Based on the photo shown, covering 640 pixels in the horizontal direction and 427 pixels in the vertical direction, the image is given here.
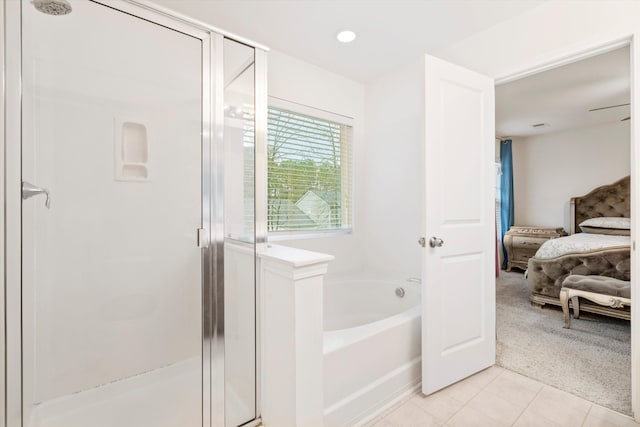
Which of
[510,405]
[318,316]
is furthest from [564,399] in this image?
[318,316]

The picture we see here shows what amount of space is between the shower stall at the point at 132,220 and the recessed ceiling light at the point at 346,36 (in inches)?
35.4

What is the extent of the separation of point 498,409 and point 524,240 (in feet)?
13.6

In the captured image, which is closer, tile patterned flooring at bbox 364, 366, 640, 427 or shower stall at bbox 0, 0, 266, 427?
shower stall at bbox 0, 0, 266, 427

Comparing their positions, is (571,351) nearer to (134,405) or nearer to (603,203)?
(134,405)

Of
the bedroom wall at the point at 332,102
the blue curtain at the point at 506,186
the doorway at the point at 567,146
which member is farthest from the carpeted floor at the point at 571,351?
the blue curtain at the point at 506,186

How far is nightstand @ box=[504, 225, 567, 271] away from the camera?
187 inches

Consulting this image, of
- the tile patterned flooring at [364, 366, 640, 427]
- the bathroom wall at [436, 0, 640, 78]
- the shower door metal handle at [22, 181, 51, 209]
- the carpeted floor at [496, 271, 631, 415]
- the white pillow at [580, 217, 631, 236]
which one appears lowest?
the tile patterned flooring at [364, 366, 640, 427]

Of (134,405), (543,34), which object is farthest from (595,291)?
(134,405)

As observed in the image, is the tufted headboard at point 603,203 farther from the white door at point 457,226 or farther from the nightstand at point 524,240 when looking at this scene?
the white door at point 457,226

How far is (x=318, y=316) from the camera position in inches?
52.4

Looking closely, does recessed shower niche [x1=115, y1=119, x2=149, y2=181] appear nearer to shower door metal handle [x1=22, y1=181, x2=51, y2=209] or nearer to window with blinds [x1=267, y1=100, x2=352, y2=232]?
shower door metal handle [x1=22, y1=181, x2=51, y2=209]

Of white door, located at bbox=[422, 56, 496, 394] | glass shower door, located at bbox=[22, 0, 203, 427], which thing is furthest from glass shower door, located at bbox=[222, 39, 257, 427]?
white door, located at bbox=[422, 56, 496, 394]

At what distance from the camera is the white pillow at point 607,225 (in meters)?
4.04

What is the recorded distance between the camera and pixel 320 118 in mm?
2740
